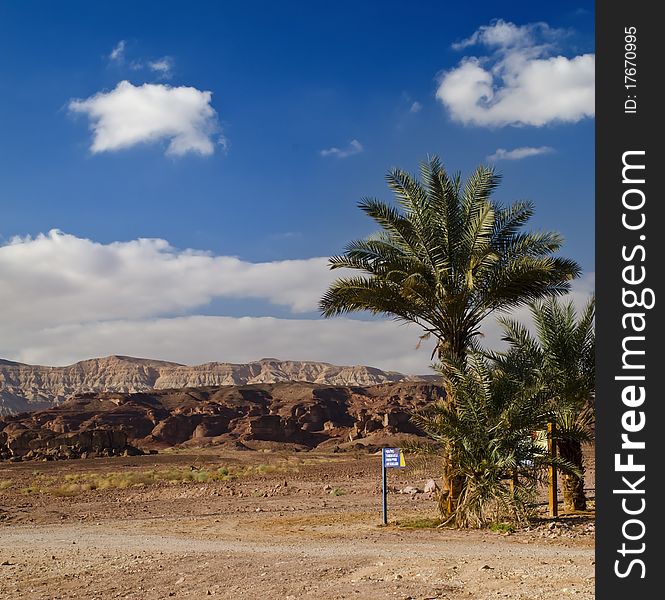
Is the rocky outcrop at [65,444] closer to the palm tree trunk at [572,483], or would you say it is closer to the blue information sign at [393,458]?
the blue information sign at [393,458]

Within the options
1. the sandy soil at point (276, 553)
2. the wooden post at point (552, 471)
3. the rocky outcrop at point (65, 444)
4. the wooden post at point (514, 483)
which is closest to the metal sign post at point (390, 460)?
the sandy soil at point (276, 553)

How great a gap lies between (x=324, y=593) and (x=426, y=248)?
9.17 m

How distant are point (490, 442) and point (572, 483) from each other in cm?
454

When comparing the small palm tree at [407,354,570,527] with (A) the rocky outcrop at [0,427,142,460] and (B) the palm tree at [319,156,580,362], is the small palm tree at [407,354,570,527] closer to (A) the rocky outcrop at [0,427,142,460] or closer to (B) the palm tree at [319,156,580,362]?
(B) the palm tree at [319,156,580,362]

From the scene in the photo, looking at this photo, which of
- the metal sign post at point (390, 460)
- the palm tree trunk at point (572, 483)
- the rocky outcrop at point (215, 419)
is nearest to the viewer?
the metal sign post at point (390, 460)

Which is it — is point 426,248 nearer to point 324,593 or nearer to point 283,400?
point 324,593

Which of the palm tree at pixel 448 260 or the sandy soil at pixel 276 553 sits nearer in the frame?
the sandy soil at pixel 276 553

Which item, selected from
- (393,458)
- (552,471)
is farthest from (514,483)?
(393,458)

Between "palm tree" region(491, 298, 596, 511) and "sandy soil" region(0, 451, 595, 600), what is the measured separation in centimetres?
222

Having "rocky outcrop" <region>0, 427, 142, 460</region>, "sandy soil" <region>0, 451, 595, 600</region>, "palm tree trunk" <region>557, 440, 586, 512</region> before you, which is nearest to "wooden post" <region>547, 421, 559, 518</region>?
"sandy soil" <region>0, 451, 595, 600</region>

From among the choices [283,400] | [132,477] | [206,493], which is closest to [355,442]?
[283,400]

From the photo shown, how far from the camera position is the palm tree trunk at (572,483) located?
1809 cm

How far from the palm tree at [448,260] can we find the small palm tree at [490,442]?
105cm

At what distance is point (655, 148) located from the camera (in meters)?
5.85
